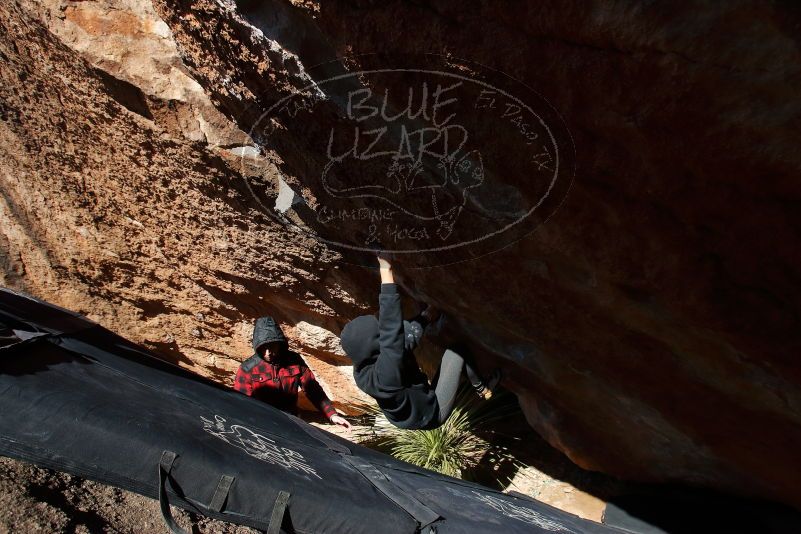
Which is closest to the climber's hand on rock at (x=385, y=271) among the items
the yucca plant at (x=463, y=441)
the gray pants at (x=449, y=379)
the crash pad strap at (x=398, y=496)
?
the gray pants at (x=449, y=379)

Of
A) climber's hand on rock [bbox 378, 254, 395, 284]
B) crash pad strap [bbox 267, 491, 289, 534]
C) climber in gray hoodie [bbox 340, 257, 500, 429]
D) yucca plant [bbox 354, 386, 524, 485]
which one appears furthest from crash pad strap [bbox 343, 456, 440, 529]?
yucca plant [bbox 354, 386, 524, 485]

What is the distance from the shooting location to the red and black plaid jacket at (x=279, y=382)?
11.7ft

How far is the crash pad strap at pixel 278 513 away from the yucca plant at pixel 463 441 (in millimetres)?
2687

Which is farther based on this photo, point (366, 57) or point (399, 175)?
point (399, 175)

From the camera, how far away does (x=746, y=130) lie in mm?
1602

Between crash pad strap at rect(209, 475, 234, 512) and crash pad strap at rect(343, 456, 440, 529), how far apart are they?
0.59 metres

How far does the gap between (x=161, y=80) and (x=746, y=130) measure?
2403mm

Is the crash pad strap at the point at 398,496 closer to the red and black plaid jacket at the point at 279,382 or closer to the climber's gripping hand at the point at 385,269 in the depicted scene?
the climber's gripping hand at the point at 385,269

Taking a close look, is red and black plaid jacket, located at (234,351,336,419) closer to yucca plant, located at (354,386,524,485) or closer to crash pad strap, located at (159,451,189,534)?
yucca plant, located at (354,386,524,485)

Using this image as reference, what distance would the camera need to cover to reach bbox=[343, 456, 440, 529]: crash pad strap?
2.02 meters

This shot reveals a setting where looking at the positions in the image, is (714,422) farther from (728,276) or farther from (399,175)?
(399,175)

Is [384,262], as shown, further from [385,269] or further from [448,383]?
[448,383]

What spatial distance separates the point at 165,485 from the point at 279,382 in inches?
76.0

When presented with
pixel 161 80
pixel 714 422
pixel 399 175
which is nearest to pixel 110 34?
pixel 161 80
